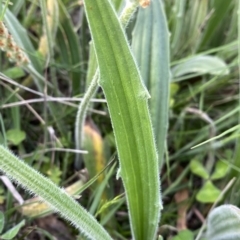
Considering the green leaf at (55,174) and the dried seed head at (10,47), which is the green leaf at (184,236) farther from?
the dried seed head at (10,47)

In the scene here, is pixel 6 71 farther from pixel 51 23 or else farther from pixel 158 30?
pixel 158 30

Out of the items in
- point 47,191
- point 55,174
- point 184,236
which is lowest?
point 184,236

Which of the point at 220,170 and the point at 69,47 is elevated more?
the point at 69,47

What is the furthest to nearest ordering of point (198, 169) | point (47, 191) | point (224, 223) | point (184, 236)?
point (198, 169), point (184, 236), point (224, 223), point (47, 191)

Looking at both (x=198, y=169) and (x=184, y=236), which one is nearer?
(x=184, y=236)

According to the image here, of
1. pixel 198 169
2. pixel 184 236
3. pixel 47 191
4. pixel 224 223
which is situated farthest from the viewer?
pixel 198 169

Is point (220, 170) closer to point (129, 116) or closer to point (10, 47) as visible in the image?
point (129, 116)

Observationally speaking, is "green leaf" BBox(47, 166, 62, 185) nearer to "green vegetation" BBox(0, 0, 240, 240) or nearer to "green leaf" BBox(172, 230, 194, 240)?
"green vegetation" BBox(0, 0, 240, 240)

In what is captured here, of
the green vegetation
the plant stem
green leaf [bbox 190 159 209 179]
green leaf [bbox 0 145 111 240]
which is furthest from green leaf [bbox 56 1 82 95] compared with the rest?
green leaf [bbox 0 145 111 240]

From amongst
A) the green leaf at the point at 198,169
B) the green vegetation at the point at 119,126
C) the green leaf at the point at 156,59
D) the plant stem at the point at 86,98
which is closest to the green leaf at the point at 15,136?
the green vegetation at the point at 119,126

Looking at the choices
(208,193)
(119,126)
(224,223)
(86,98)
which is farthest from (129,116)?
(208,193)
